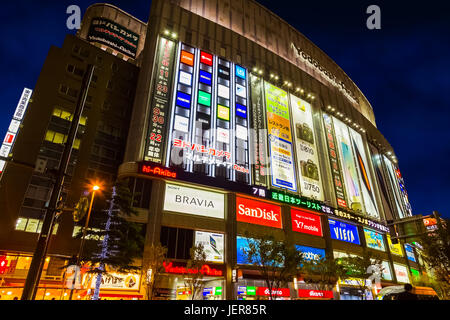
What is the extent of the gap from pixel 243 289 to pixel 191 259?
7280mm

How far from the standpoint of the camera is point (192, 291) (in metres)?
25.8

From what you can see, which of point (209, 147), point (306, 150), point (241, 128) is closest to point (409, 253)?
point (306, 150)

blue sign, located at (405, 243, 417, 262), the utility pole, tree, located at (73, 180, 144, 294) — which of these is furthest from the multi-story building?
the utility pole

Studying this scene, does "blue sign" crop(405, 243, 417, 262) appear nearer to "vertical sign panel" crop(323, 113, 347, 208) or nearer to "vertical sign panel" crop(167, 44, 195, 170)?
"vertical sign panel" crop(323, 113, 347, 208)

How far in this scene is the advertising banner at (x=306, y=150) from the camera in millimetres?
42281

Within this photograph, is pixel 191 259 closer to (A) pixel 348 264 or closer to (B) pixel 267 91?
(A) pixel 348 264

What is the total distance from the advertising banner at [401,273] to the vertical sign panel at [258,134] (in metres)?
30.5

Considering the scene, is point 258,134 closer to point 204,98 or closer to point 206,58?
point 204,98

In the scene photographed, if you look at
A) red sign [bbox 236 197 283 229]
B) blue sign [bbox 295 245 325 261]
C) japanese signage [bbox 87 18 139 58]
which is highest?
japanese signage [bbox 87 18 139 58]

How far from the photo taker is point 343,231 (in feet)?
138

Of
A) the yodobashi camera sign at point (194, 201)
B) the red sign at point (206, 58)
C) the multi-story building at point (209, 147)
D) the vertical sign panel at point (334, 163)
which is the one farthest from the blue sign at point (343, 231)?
the red sign at point (206, 58)

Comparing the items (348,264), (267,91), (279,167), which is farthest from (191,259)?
(267,91)

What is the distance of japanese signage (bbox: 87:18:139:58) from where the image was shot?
47.4 m

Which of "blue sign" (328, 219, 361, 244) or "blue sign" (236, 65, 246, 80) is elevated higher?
"blue sign" (236, 65, 246, 80)
